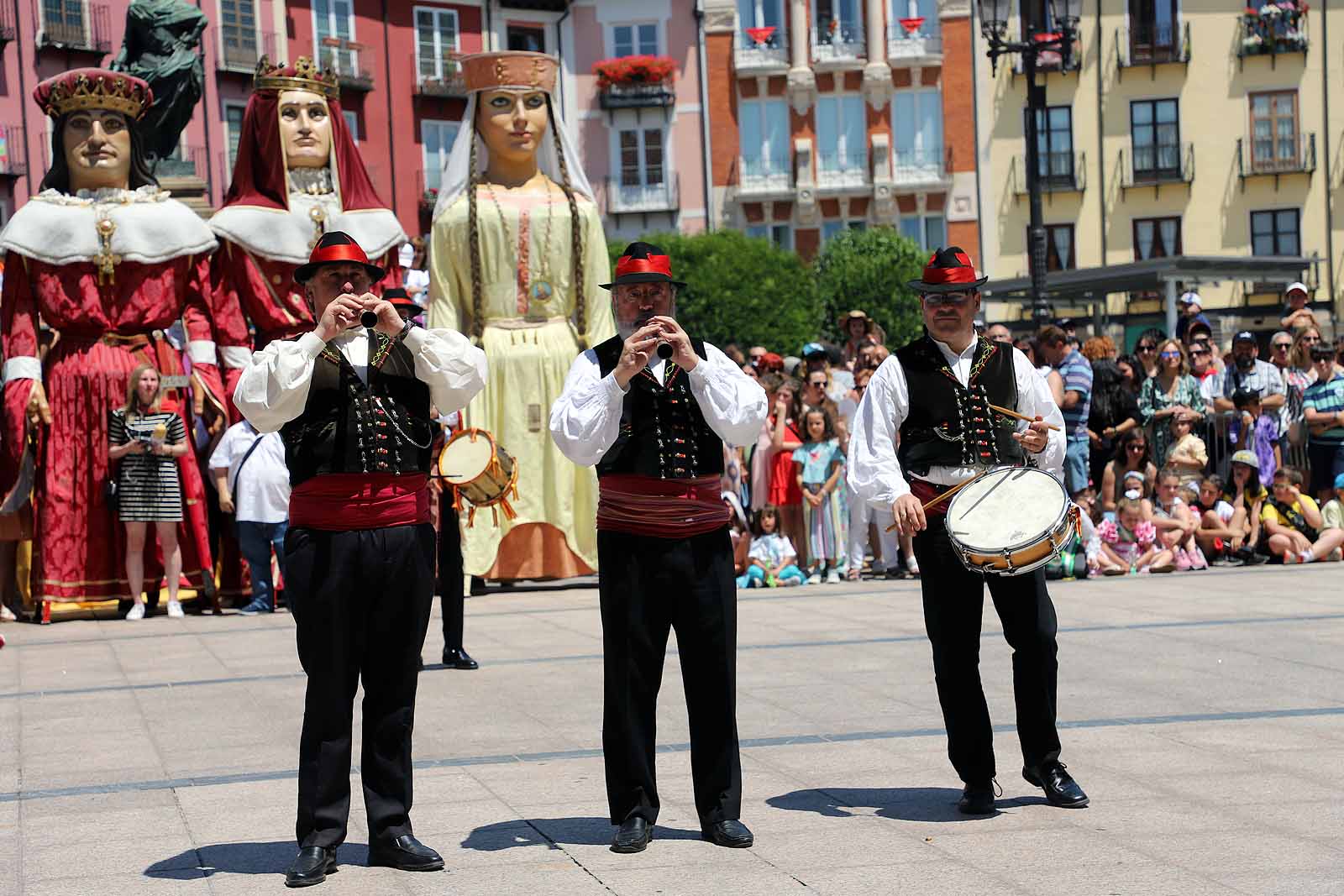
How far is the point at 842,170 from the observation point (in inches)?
1950

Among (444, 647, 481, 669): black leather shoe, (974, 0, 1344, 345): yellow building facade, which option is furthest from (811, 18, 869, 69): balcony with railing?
(444, 647, 481, 669): black leather shoe

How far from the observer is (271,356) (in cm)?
564

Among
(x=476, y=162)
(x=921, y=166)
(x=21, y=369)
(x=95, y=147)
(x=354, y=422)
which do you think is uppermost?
(x=921, y=166)

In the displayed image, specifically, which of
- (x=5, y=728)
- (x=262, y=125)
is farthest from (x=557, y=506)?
(x=5, y=728)

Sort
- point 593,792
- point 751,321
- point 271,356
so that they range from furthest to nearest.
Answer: point 751,321, point 593,792, point 271,356

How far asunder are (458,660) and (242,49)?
34.6 meters

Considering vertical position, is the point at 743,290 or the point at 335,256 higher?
the point at 743,290

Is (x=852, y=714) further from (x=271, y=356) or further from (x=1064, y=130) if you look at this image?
Result: (x=1064, y=130)

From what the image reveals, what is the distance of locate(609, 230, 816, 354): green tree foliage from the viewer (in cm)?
4503

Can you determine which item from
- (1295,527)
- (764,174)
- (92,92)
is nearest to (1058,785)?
(92,92)

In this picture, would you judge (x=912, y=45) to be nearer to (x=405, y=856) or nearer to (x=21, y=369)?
(x=21, y=369)

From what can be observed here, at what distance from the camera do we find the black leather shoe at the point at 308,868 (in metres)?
5.37

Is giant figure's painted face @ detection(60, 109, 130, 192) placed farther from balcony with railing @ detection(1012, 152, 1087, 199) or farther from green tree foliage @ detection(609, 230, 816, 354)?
balcony with railing @ detection(1012, 152, 1087, 199)

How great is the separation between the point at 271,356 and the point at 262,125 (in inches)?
324
